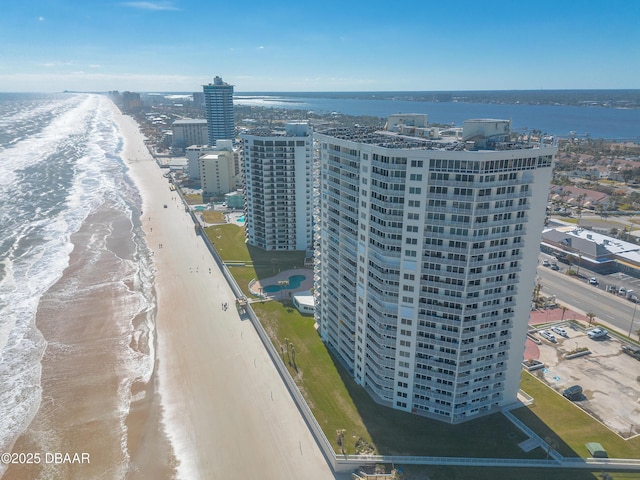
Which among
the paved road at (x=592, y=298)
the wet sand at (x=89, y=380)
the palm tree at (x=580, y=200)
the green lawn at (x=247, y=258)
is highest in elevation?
the palm tree at (x=580, y=200)

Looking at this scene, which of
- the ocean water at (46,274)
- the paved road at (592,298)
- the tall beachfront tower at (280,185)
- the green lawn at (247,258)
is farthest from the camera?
the tall beachfront tower at (280,185)

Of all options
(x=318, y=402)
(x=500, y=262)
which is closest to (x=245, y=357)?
(x=318, y=402)

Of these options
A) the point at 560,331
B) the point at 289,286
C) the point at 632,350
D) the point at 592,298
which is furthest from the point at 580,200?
the point at 289,286

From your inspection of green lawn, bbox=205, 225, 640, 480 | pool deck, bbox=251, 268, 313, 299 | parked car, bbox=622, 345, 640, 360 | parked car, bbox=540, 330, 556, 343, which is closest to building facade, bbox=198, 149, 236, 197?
pool deck, bbox=251, 268, 313, 299

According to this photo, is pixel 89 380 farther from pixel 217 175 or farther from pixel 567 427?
pixel 217 175

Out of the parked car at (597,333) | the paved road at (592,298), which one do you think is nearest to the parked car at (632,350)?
the parked car at (597,333)

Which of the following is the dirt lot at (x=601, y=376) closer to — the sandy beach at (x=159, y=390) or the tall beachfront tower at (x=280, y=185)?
the sandy beach at (x=159, y=390)
